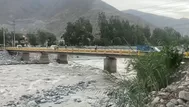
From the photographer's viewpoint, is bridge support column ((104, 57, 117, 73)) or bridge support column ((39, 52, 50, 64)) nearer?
bridge support column ((104, 57, 117, 73))

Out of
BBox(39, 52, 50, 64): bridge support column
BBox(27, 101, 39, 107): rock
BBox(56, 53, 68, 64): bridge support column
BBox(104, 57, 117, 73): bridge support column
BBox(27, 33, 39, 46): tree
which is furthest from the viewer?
BBox(27, 33, 39, 46): tree

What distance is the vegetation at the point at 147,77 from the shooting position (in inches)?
457

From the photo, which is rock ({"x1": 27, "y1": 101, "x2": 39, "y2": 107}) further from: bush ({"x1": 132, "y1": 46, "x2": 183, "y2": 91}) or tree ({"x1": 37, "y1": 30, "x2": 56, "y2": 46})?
tree ({"x1": 37, "y1": 30, "x2": 56, "y2": 46})

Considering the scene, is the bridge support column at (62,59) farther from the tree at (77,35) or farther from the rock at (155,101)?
the rock at (155,101)

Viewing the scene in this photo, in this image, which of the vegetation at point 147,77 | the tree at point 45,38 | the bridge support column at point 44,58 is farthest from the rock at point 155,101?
the tree at point 45,38

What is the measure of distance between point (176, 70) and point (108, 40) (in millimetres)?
103936

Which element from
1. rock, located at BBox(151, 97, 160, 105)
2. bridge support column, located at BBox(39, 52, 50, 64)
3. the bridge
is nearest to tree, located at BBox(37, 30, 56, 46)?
the bridge

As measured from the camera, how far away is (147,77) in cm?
1577

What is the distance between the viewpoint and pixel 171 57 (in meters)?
21.3

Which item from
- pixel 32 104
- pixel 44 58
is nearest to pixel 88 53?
pixel 44 58

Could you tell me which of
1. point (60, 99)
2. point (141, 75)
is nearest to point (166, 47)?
point (141, 75)

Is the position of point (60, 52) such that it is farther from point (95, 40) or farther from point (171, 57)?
point (171, 57)

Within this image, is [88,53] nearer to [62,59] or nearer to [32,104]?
[62,59]

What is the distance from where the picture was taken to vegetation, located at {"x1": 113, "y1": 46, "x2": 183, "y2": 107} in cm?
1160
